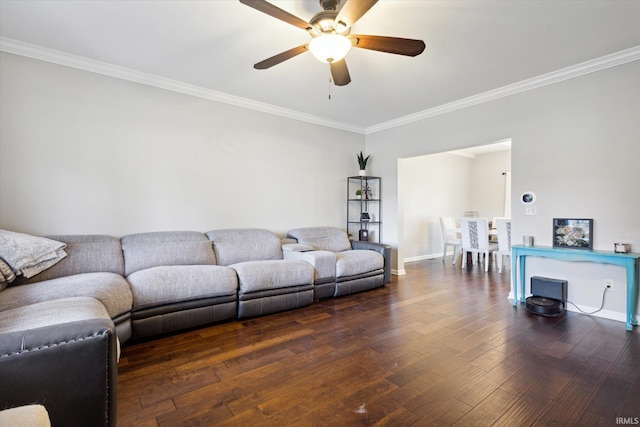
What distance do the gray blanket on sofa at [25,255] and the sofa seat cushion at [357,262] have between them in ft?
9.33

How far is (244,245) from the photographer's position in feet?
12.3

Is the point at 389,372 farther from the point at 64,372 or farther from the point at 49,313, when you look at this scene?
the point at 49,313

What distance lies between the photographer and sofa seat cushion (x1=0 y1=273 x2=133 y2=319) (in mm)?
2010

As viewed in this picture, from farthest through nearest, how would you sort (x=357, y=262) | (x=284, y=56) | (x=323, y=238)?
(x=323, y=238)
(x=357, y=262)
(x=284, y=56)

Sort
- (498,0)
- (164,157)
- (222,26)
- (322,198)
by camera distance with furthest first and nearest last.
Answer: (322,198), (164,157), (222,26), (498,0)

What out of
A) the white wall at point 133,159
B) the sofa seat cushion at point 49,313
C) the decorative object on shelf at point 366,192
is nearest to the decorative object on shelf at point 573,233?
the decorative object on shelf at point 366,192

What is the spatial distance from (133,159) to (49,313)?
2112 mm

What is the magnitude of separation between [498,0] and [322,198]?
3.40 meters

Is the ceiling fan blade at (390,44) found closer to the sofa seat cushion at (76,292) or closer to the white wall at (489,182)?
the sofa seat cushion at (76,292)

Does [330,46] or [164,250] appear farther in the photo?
[164,250]

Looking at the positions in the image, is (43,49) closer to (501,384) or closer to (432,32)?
(432,32)

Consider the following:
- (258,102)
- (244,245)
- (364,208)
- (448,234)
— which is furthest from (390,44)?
(448,234)

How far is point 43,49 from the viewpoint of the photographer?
2852 millimetres

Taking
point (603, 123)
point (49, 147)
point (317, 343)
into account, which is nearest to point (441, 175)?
point (603, 123)
